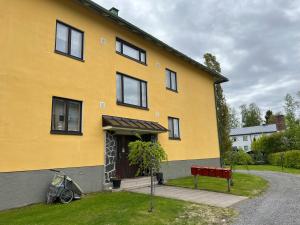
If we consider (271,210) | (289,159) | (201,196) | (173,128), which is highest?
(173,128)

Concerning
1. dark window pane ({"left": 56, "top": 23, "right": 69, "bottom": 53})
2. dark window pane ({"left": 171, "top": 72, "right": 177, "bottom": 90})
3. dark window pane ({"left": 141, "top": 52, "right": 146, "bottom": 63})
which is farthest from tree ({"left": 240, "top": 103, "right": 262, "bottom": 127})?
dark window pane ({"left": 56, "top": 23, "right": 69, "bottom": 53})

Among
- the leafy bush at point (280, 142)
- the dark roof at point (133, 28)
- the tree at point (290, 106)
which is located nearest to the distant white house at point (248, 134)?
the tree at point (290, 106)

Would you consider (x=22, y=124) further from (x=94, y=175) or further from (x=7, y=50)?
(x=94, y=175)

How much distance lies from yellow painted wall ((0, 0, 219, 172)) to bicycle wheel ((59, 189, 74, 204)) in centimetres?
119

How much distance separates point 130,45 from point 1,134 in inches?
348

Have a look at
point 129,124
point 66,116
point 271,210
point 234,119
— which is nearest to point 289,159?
point 271,210

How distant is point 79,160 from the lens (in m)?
10.9

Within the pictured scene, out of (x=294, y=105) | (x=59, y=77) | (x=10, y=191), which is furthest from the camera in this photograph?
(x=294, y=105)

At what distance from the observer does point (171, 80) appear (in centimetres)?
1822

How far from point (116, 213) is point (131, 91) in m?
8.01

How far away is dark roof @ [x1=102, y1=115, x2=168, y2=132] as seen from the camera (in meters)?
12.1

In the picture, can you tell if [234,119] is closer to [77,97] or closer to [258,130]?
→ [258,130]

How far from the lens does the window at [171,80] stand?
702 inches

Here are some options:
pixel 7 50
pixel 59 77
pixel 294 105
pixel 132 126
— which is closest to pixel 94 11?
pixel 59 77
